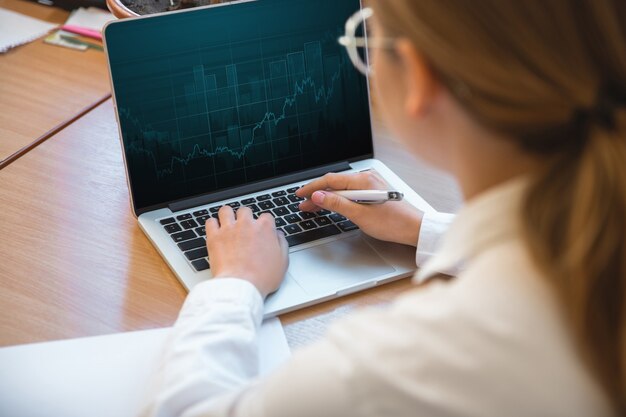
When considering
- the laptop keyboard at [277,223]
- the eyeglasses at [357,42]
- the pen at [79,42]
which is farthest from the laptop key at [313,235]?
the pen at [79,42]

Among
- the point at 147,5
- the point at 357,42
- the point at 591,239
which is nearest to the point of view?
the point at 591,239

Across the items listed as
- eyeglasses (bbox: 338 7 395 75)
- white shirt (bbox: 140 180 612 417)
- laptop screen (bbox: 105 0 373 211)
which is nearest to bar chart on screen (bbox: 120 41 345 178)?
laptop screen (bbox: 105 0 373 211)

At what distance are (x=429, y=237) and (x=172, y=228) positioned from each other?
0.33m

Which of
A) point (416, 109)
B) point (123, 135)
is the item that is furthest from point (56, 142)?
point (416, 109)

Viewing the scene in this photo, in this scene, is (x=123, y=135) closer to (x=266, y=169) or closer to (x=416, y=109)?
(x=266, y=169)

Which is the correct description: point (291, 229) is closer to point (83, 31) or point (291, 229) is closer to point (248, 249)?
point (248, 249)

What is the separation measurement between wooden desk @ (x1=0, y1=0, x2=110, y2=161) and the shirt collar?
853mm

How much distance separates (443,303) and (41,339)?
0.52 meters

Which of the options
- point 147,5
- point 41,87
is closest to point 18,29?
point 41,87

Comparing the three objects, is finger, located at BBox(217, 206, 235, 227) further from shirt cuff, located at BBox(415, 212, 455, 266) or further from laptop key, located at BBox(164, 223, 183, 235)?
shirt cuff, located at BBox(415, 212, 455, 266)

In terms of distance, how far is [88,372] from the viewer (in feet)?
2.74

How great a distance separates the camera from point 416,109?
0.59 meters

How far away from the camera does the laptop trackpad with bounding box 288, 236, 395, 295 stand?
948 mm

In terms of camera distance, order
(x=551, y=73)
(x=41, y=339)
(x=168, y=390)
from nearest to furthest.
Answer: (x=551, y=73), (x=168, y=390), (x=41, y=339)
